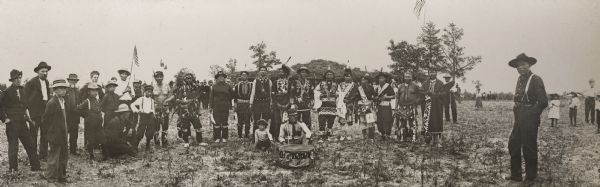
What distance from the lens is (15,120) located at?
789cm

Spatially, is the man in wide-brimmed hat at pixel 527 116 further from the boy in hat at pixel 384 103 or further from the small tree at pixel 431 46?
the small tree at pixel 431 46

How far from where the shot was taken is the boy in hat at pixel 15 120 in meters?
7.85

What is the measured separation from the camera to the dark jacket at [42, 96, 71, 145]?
7.40m

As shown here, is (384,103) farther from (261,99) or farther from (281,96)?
(261,99)

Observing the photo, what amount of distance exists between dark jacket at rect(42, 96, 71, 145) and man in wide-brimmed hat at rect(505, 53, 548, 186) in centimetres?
700

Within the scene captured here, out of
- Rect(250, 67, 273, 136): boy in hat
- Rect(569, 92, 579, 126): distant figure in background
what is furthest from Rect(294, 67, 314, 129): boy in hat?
Rect(569, 92, 579, 126): distant figure in background

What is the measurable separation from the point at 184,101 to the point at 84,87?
2.04 meters

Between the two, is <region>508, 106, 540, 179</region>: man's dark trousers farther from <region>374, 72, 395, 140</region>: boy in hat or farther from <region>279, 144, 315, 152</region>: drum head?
<region>374, 72, 395, 140</region>: boy in hat

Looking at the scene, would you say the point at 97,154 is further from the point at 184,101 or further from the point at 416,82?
the point at 416,82

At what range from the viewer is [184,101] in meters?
10.6

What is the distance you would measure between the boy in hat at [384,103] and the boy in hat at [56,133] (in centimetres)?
662

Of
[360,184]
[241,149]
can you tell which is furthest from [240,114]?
[360,184]

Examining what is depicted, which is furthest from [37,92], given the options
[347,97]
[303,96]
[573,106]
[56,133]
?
[573,106]

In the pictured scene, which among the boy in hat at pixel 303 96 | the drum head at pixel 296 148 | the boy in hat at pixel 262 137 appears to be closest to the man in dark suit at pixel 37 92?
the boy in hat at pixel 262 137
